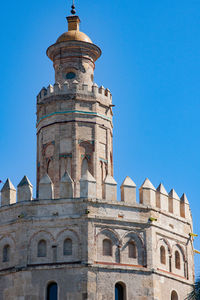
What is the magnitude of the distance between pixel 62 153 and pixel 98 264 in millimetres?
6299

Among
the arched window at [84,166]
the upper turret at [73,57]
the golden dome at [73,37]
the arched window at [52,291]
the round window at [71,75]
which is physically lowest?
the arched window at [52,291]

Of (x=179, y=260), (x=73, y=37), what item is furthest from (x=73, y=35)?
(x=179, y=260)

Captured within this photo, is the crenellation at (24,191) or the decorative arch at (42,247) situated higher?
the crenellation at (24,191)

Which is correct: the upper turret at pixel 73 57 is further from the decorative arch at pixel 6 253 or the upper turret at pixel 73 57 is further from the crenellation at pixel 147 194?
the decorative arch at pixel 6 253

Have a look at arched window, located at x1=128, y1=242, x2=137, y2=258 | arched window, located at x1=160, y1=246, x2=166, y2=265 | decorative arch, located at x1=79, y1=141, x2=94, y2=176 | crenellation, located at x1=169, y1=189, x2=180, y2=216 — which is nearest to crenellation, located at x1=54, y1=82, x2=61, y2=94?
decorative arch, located at x1=79, y1=141, x2=94, y2=176

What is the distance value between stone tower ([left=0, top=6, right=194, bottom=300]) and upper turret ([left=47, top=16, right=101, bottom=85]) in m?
0.78

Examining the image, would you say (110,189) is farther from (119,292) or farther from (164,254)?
(119,292)

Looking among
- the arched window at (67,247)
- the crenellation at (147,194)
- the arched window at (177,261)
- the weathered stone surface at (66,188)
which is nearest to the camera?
the arched window at (67,247)

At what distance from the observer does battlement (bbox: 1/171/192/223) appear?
115 feet

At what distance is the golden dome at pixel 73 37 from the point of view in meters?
40.0

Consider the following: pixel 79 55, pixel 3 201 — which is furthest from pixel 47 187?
pixel 79 55

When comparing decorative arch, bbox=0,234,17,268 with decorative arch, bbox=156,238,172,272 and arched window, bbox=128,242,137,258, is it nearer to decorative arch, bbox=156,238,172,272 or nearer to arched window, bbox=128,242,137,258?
arched window, bbox=128,242,137,258

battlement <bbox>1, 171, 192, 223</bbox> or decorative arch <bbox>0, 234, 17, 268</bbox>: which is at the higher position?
battlement <bbox>1, 171, 192, 223</bbox>

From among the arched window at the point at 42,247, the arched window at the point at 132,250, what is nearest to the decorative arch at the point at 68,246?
the arched window at the point at 42,247
